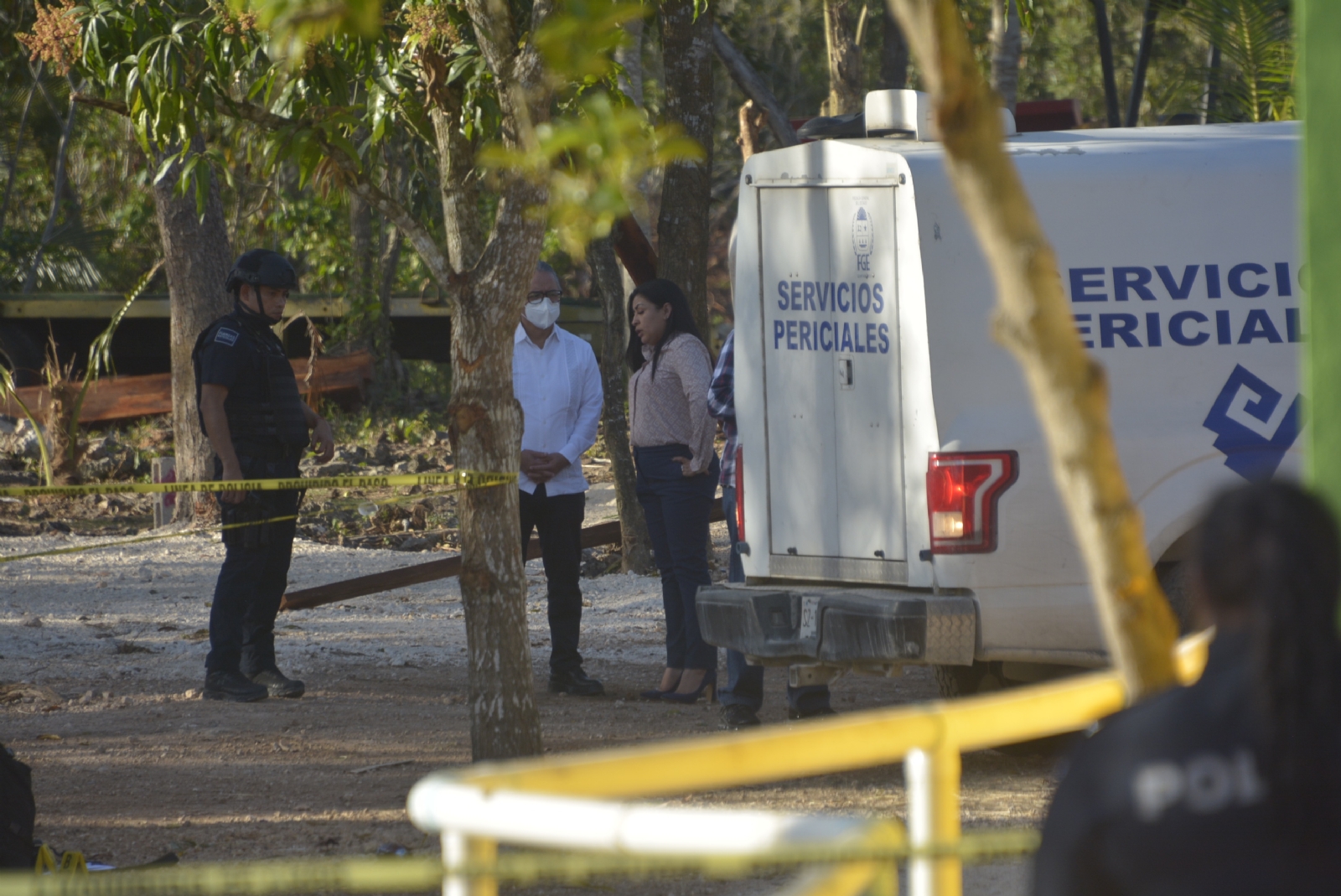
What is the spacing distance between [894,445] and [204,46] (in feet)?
9.06

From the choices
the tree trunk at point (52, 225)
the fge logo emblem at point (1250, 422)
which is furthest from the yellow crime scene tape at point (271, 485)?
the tree trunk at point (52, 225)

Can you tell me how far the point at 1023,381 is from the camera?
16.1 ft

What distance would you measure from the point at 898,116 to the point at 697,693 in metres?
2.77

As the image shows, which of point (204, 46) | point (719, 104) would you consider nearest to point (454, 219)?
point (204, 46)

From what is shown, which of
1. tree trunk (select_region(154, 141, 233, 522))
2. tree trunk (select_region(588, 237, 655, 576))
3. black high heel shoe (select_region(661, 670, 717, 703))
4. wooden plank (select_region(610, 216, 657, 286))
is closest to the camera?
black high heel shoe (select_region(661, 670, 717, 703))

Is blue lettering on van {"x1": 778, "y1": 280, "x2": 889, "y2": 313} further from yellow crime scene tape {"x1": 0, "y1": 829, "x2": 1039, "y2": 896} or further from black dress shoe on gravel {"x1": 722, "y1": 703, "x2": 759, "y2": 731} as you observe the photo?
yellow crime scene tape {"x1": 0, "y1": 829, "x2": 1039, "y2": 896}

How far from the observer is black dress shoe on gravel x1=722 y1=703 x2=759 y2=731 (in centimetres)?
603

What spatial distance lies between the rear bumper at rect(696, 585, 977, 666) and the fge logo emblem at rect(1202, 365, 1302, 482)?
1.01 m

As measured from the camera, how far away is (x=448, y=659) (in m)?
8.07

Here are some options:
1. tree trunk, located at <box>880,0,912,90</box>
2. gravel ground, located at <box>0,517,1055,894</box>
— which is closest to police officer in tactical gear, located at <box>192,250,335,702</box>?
gravel ground, located at <box>0,517,1055,894</box>

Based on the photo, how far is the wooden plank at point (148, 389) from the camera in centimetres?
1705

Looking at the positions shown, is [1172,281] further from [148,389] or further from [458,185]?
[148,389]

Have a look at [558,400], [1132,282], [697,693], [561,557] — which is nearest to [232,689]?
[561,557]

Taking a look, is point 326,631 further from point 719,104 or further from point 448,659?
point 719,104
